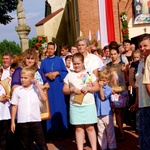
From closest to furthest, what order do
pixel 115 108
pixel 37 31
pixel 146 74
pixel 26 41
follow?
pixel 146 74
pixel 115 108
pixel 26 41
pixel 37 31

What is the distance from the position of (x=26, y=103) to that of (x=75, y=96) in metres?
0.86

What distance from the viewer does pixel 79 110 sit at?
679 cm

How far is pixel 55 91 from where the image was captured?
8.77 meters

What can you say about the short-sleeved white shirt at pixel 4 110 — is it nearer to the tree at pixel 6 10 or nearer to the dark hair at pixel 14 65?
the dark hair at pixel 14 65

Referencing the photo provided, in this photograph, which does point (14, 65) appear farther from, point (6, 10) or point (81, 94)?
point (6, 10)

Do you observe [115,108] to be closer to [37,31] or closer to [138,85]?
[138,85]

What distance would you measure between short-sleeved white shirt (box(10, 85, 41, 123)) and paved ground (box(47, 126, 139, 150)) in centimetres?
161

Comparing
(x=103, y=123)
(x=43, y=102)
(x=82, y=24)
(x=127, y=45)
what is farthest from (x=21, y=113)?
(x=82, y=24)

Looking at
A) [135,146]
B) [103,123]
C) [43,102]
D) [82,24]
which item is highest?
[82,24]

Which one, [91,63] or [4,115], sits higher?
[91,63]

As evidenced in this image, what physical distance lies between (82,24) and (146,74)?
2172 centimetres

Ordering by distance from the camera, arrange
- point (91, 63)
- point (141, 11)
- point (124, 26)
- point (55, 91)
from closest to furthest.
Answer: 1. point (91, 63)
2. point (55, 91)
3. point (141, 11)
4. point (124, 26)

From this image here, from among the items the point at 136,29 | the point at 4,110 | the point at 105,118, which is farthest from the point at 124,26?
the point at 4,110

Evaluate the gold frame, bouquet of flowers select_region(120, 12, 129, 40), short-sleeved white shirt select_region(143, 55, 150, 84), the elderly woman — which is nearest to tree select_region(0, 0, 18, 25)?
bouquet of flowers select_region(120, 12, 129, 40)
